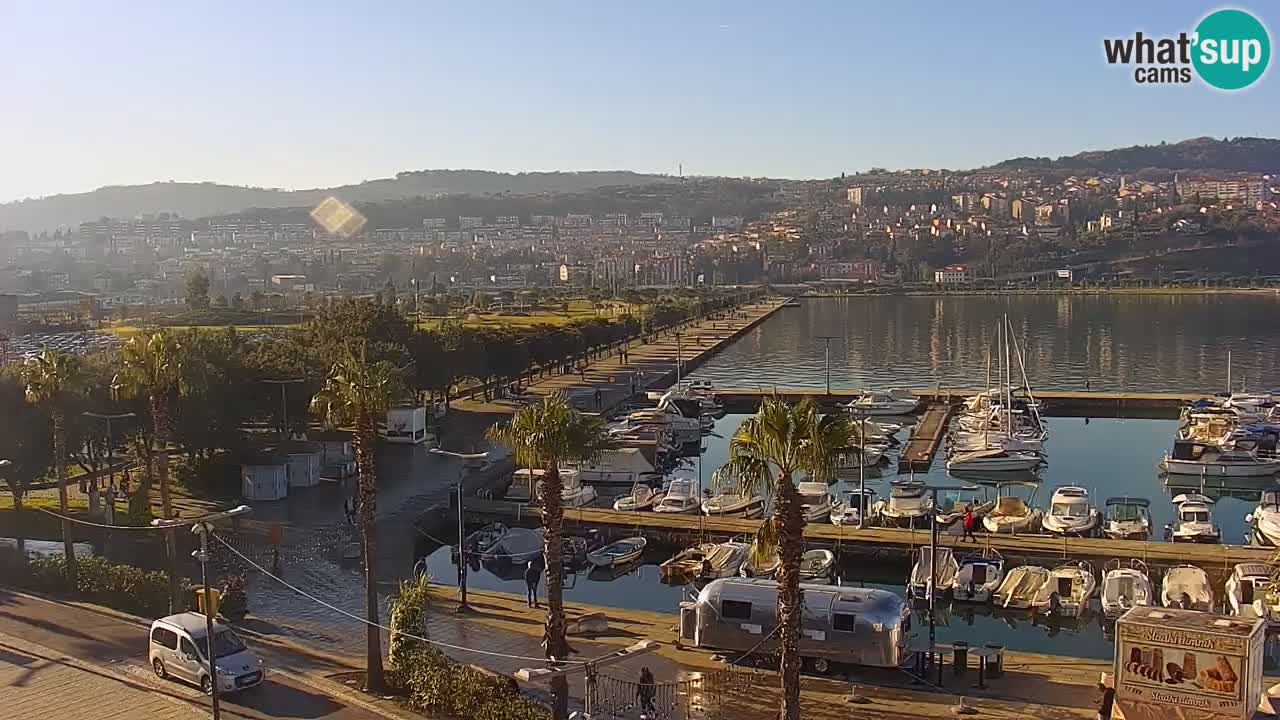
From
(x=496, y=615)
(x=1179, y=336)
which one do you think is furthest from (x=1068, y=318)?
(x=496, y=615)

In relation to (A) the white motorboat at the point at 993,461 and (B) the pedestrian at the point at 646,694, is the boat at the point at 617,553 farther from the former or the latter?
(A) the white motorboat at the point at 993,461

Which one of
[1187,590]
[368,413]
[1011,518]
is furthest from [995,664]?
[1011,518]

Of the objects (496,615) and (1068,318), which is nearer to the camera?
(496,615)

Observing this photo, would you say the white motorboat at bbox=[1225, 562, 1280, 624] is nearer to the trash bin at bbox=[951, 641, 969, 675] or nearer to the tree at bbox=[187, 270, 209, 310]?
the trash bin at bbox=[951, 641, 969, 675]

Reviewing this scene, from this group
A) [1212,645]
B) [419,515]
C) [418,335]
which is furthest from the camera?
[418,335]

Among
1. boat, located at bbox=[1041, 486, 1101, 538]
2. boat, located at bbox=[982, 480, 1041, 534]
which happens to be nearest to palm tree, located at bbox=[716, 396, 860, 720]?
boat, located at bbox=[982, 480, 1041, 534]

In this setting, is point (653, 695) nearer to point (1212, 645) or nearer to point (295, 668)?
point (295, 668)

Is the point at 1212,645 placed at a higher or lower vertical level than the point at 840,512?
higher
